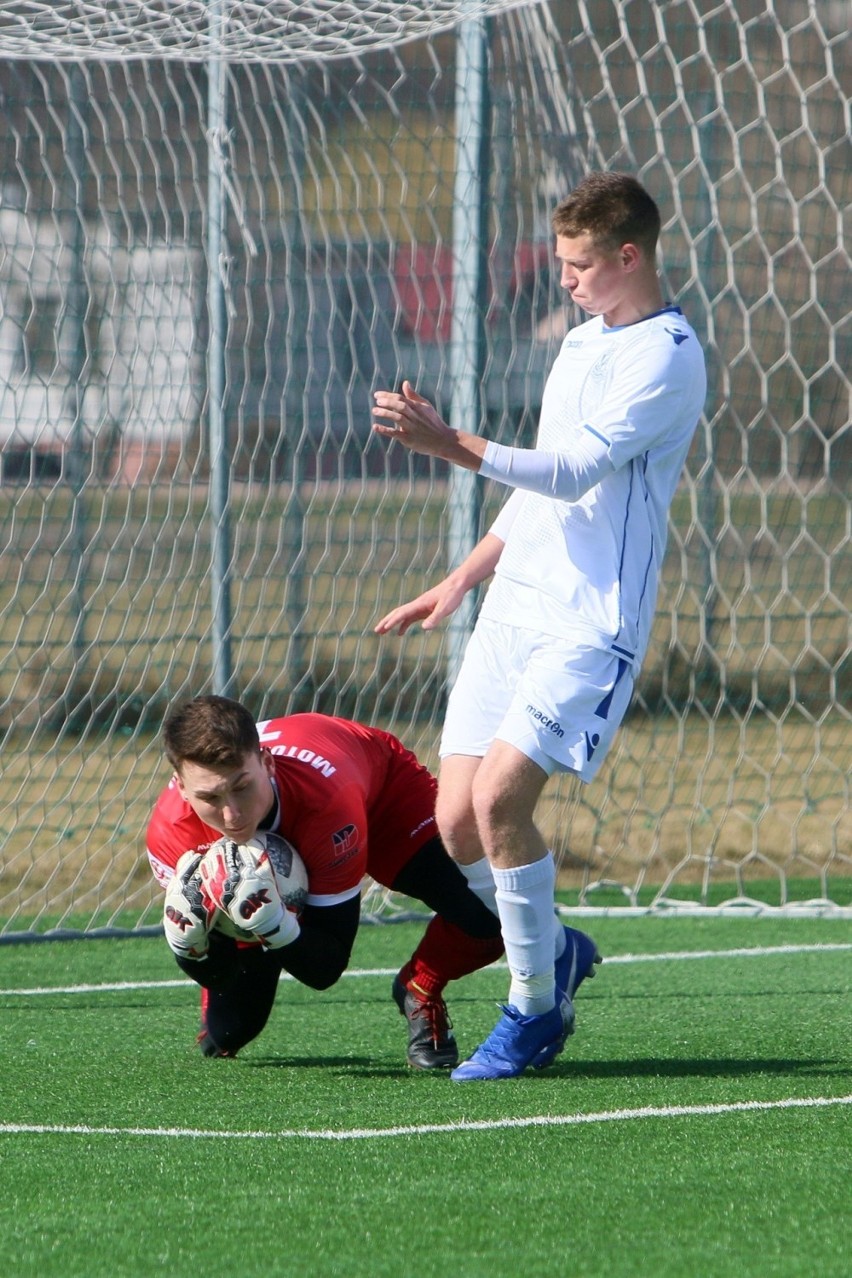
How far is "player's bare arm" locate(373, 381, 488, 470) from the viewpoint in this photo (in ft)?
11.5

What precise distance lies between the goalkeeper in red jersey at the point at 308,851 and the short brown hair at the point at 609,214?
1.23 m

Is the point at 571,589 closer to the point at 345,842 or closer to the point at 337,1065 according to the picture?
the point at 345,842

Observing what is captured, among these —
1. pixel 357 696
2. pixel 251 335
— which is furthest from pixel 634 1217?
pixel 251 335

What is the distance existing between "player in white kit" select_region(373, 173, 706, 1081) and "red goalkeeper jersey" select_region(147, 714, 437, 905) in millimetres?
238

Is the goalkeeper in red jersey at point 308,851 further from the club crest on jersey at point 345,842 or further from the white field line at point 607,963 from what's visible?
the white field line at point 607,963

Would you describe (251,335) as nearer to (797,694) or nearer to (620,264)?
(797,694)

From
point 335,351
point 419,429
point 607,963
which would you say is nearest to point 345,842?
point 419,429

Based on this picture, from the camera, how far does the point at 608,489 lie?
385 cm

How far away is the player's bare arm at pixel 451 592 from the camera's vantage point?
4.19m

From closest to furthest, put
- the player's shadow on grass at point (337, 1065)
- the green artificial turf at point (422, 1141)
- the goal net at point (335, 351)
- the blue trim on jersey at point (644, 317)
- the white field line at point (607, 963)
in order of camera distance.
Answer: the green artificial turf at point (422, 1141)
the blue trim on jersey at point (644, 317)
the player's shadow on grass at point (337, 1065)
the white field line at point (607, 963)
the goal net at point (335, 351)

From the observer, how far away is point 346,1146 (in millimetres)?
3250

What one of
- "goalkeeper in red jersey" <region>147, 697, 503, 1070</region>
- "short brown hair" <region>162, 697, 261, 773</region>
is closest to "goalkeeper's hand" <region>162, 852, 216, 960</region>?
"goalkeeper in red jersey" <region>147, 697, 503, 1070</region>

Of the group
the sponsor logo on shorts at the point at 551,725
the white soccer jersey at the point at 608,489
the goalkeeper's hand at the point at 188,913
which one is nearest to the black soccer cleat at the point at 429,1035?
the goalkeeper's hand at the point at 188,913

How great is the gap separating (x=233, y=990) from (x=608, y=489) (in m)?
1.38
